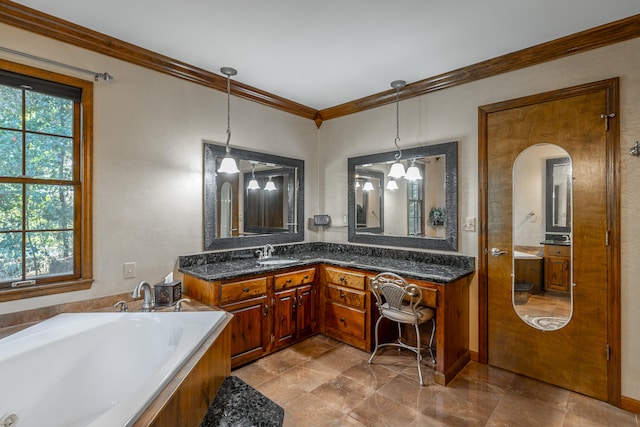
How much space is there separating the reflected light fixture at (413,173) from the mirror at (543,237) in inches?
32.6

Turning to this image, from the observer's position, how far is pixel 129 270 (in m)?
2.44

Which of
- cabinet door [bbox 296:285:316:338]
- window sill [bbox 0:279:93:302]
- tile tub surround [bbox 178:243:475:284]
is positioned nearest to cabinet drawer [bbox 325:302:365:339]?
cabinet door [bbox 296:285:316:338]

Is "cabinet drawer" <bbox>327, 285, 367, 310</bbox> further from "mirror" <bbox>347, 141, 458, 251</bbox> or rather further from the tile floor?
"mirror" <bbox>347, 141, 458, 251</bbox>

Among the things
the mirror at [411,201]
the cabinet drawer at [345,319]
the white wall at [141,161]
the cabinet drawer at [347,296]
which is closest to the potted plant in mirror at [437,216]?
the mirror at [411,201]

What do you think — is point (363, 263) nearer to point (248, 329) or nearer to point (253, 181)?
point (248, 329)

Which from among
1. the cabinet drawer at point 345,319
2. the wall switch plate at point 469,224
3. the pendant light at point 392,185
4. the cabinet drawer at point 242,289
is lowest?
the cabinet drawer at point 345,319

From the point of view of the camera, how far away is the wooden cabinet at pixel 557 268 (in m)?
2.36

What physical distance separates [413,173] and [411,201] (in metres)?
0.28

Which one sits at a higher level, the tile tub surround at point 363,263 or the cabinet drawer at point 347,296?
the tile tub surround at point 363,263

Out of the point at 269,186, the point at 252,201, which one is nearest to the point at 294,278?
the point at 252,201

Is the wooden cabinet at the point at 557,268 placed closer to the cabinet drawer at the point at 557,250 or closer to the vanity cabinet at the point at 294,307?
the cabinet drawer at the point at 557,250

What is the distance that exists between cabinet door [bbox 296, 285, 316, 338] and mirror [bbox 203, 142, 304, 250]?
0.71m

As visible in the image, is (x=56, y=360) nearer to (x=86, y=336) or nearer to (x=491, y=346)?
(x=86, y=336)

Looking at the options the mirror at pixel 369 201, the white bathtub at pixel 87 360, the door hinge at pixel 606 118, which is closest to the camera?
the white bathtub at pixel 87 360
